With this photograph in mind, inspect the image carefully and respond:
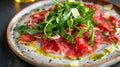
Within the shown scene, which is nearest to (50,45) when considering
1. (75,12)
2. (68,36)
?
(68,36)

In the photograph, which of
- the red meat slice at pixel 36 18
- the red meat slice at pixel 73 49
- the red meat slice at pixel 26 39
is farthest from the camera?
the red meat slice at pixel 36 18

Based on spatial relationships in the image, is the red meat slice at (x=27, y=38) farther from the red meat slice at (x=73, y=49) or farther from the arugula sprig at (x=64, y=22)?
the red meat slice at (x=73, y=49)

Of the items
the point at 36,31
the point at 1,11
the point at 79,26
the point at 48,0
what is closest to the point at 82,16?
the point at 79,26

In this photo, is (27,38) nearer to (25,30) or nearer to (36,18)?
(25,30)

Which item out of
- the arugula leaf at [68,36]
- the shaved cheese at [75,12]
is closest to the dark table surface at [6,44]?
the arugula leaf at [68,36]

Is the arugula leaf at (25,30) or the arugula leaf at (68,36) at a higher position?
the arugula leaf at (25,30)

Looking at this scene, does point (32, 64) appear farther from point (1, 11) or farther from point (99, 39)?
point (1, 11)

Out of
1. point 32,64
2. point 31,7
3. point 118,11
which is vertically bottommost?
point 32,64
